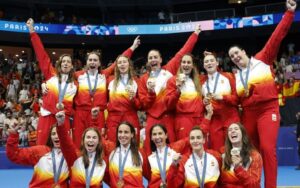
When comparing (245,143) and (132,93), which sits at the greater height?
(132,93)

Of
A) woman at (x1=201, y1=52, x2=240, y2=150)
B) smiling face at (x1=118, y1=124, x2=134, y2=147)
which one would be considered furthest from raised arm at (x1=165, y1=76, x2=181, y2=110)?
smiling face at (x1=118, y1=124, x2=134, y2=147)

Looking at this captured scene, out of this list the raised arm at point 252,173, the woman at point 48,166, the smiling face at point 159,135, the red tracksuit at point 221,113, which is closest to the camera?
Answer: the raised arm at point 252,173

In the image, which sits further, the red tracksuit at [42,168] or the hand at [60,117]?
the red tracksuit at [42,168]

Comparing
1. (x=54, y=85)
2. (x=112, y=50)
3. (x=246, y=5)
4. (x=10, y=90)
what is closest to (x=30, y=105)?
(x=10, y=90)

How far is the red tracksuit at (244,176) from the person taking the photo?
4.47m

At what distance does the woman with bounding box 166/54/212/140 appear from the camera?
227 inches

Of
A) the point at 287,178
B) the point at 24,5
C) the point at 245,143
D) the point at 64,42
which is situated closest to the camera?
the point at 245,143

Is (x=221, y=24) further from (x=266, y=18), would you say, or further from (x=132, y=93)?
(x=132, y=93)

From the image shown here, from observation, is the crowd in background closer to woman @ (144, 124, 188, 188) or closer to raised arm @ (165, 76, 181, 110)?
raised arm @ (165, 76, 181, 110)

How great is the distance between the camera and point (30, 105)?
56.5 feet

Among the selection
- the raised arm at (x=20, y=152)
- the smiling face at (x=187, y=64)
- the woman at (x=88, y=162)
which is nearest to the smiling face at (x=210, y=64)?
the smiling face at (x=187, y=64)

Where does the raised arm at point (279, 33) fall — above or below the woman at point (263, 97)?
above

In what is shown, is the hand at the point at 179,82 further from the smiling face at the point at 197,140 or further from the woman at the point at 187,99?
the smiling face at the point at 197,140

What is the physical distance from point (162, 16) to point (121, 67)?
1927cm
